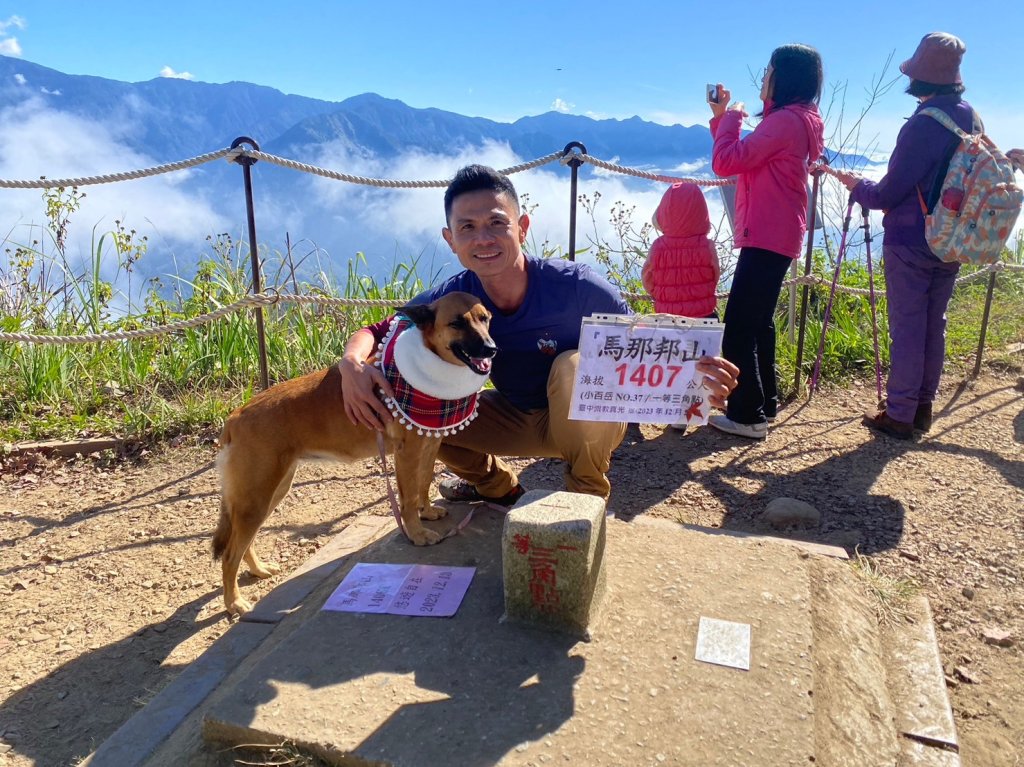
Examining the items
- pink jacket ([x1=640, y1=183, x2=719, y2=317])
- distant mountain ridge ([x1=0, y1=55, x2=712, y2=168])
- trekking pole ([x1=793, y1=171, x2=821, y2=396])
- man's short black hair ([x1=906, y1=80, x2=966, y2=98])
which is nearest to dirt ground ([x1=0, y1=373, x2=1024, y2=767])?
trekking pole ([x1=793, y1=171, x2=821, y2=396])

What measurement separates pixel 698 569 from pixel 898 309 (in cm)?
248

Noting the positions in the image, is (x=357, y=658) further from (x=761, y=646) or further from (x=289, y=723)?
(x=761, y=646)

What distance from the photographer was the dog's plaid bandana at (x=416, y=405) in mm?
2314

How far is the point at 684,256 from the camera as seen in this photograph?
12.1ft

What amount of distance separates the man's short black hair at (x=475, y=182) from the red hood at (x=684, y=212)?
58.3 inches

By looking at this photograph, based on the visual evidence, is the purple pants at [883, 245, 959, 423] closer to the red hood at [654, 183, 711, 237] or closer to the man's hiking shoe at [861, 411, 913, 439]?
the man's hiking shoe at [861, 411, 913, 439]

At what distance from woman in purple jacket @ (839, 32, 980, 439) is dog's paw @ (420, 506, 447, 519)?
2.91 m

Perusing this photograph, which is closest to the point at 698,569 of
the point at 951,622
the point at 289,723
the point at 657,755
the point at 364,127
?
the point at 657,755

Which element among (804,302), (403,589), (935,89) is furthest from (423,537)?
(935,89)

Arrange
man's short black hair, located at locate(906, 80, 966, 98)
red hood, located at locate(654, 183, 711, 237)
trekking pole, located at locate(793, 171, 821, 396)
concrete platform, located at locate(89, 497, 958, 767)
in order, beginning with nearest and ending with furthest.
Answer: concrete platform, located at locate(89, 497, 958, 767) < man's short black hair, located at locate(906, 80, 966, 98) < red hood, located at locate(654, 183, 711, 237) < trekking pole, located at locate(793, 171, 821, 396)

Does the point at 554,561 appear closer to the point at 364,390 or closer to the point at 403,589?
the point at 403,589

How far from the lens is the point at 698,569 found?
2.28 metres

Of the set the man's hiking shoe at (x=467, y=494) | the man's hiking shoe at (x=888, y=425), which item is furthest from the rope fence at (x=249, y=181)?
the man's hiking shoe at (x=467, y=494)

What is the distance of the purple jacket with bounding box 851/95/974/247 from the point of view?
3.43 metres
